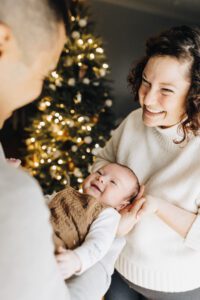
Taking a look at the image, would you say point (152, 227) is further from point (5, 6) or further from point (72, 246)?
point (5, 6)

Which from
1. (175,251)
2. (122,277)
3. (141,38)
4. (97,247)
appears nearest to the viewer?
(97,247)

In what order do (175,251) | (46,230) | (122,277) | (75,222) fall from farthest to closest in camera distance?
(122,277) < (175,251) < (75,222) < (46,230)

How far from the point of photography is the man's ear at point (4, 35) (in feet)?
2.11

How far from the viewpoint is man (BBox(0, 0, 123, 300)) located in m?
0.59

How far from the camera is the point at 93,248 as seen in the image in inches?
45.5

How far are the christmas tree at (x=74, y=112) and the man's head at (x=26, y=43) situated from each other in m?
→ 2.47

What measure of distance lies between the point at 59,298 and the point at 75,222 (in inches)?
23.2

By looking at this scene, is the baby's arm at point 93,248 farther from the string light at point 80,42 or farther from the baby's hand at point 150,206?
the string light at point 80,42

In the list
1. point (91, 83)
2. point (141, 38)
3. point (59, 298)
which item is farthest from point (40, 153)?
point (59, 298)

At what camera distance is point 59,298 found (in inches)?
27.6

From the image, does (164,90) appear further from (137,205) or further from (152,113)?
(137,205)

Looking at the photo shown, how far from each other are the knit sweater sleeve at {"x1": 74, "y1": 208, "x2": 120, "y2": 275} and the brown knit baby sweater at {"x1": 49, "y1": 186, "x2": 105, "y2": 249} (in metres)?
0.03

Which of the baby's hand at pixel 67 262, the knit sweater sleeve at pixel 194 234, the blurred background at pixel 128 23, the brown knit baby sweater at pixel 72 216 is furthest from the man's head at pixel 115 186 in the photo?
the blurred background at pixel 128 23

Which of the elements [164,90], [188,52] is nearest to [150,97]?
[164,90]
